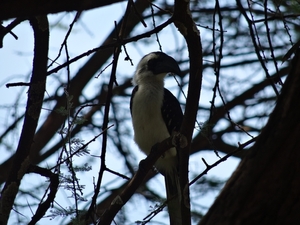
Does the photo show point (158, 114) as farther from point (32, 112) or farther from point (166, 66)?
point (32, 112)

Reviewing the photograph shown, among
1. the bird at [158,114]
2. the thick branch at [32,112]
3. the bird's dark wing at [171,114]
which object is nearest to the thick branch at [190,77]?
the thick branch at [32,112]

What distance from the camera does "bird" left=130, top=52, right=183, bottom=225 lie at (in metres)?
4.50

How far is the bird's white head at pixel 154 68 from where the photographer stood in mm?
4535

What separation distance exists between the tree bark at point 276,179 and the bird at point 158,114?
292cm

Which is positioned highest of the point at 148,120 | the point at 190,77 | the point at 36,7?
the point at 148,120

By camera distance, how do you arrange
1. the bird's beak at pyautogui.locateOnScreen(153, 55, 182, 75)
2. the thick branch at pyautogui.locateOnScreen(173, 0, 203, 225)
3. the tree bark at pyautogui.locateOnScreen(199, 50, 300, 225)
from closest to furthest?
1. the tree bark at pyautogui.locateOnScreen(199, 50, 300, 225)
2. the thick branch at pyautogui.locateOnScreen(173, 0, 203, 225)
3. the bird's beak at pyautogui.locateOnScreen(153, 55, 182, 75)

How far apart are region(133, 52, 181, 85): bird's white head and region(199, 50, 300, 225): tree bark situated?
3006 mm

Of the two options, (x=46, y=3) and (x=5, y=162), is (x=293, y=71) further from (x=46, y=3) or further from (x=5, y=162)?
(x=5, y=162)

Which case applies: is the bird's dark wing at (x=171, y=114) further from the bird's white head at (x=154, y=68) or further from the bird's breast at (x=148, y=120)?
the bird's white head at (x=154, y=68)

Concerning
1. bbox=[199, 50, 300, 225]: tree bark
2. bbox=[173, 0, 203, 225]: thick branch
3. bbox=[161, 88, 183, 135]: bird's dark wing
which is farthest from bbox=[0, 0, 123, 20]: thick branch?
bbox=[161, 88, 183, 135]: bird's dark wing

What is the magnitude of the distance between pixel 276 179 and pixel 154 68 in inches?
134

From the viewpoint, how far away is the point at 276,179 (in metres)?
1.43

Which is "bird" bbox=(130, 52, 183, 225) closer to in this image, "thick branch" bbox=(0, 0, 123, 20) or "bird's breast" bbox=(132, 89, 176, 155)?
"bird's breast" bbox=(132, 89, 176, 155)

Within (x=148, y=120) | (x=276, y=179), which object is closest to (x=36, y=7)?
(x=276, y=179)
